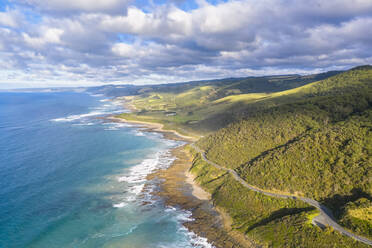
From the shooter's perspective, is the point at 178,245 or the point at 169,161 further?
the point at 169,161

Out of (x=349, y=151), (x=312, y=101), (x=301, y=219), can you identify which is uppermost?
(x=312, y=101)

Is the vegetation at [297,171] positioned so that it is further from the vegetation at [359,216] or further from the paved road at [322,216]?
the paved road at [322,216]

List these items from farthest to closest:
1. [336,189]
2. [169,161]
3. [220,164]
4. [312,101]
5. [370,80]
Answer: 1. [370,80]
2. [312,101]
3. [169,161]
4. [220,164]
5. [336,189]

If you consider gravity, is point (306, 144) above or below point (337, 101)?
below

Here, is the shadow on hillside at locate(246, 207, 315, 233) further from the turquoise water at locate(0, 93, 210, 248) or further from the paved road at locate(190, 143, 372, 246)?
the turquoise water at locate(0, 93, 210, 248)

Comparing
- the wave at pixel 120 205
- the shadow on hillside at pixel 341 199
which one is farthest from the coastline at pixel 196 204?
the shadow on hillside at pixel 341 199

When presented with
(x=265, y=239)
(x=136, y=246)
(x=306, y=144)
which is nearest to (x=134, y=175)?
(x=136, y=246)

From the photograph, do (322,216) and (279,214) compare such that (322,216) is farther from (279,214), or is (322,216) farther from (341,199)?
(279,214)

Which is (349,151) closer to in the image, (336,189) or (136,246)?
(336,189)

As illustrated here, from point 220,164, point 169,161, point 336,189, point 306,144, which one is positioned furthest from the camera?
point 169,161
